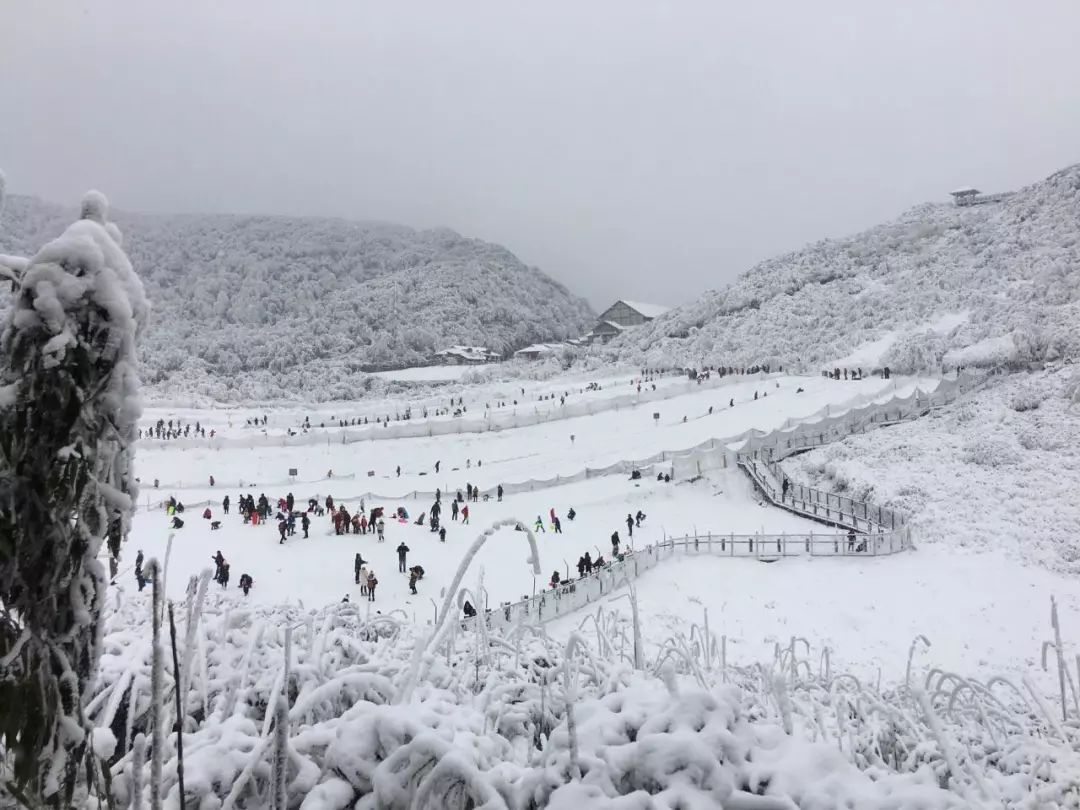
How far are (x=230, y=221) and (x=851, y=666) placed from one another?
168 m

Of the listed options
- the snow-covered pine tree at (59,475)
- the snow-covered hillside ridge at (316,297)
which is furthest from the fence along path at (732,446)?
the snow-covered hillside ridge at (316,297)

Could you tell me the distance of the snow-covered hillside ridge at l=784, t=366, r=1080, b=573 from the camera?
2166 centimetres

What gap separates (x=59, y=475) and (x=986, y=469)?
30618 millimetres

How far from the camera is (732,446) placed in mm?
32344

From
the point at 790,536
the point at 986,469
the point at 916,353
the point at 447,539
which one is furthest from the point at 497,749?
the point at 916,353

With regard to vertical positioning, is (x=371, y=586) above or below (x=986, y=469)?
below

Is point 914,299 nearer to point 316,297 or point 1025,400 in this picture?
point 1025,400

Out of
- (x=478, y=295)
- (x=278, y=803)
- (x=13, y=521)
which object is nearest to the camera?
(x=13, y=521)

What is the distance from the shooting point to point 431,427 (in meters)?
41.9

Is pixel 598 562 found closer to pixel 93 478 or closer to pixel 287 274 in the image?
pixel 93 478

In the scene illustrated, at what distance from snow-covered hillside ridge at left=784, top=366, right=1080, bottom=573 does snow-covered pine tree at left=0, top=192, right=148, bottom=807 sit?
935 inches

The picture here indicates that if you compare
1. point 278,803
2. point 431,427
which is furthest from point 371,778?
point 431,427

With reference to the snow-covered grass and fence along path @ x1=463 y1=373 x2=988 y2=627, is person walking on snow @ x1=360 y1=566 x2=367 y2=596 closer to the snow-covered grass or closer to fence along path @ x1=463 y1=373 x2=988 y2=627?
fence along path @ x1=463 y1=373 x2=988 y2=627

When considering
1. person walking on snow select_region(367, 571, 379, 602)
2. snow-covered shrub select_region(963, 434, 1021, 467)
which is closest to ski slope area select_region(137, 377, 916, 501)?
snow-covered shrub select_region(963, 434, 1021, 467)
